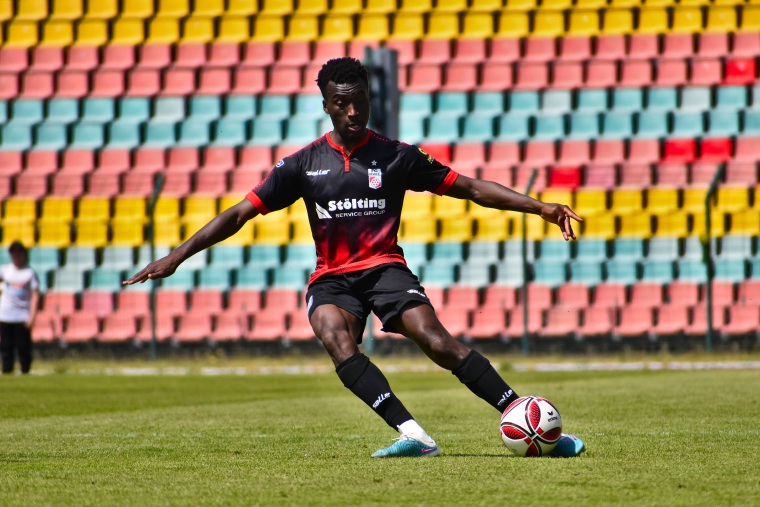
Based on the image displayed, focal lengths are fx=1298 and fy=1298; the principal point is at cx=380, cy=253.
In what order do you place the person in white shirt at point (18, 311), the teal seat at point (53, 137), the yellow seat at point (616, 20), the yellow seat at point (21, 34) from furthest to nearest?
the yellow seat at point (21, 34) < the teal seat at point (53, 137) < the yellow seat at point (616, 20) < the person in white shirt at point (18, 311)

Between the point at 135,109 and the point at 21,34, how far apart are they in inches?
122

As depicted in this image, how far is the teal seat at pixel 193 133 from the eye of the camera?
21625 millimetres

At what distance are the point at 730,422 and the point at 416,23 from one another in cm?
1483

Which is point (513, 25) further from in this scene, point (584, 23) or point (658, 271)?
point (658, 271)

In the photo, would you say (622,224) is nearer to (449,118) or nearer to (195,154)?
(449,118)

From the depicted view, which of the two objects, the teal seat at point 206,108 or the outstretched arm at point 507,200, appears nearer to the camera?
the outstretched arm at point 507,200

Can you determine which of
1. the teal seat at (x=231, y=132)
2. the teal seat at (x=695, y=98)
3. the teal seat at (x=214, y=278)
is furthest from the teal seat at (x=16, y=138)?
the teal seat at (x=695, y=98)

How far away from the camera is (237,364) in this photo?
1811 cm

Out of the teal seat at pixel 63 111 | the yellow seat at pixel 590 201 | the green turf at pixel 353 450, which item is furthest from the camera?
the teal seat at pixel 63 111

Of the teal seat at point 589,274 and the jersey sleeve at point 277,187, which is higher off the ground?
the jersey sleeve at point 277,187

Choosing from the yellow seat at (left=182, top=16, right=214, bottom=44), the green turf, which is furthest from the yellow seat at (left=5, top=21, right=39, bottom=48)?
the green turf

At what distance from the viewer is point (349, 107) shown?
6766mm

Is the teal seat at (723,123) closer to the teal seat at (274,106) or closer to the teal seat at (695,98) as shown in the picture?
the teal seat at (695,98)

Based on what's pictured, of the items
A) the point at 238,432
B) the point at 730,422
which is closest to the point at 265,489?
the point at 238,432
